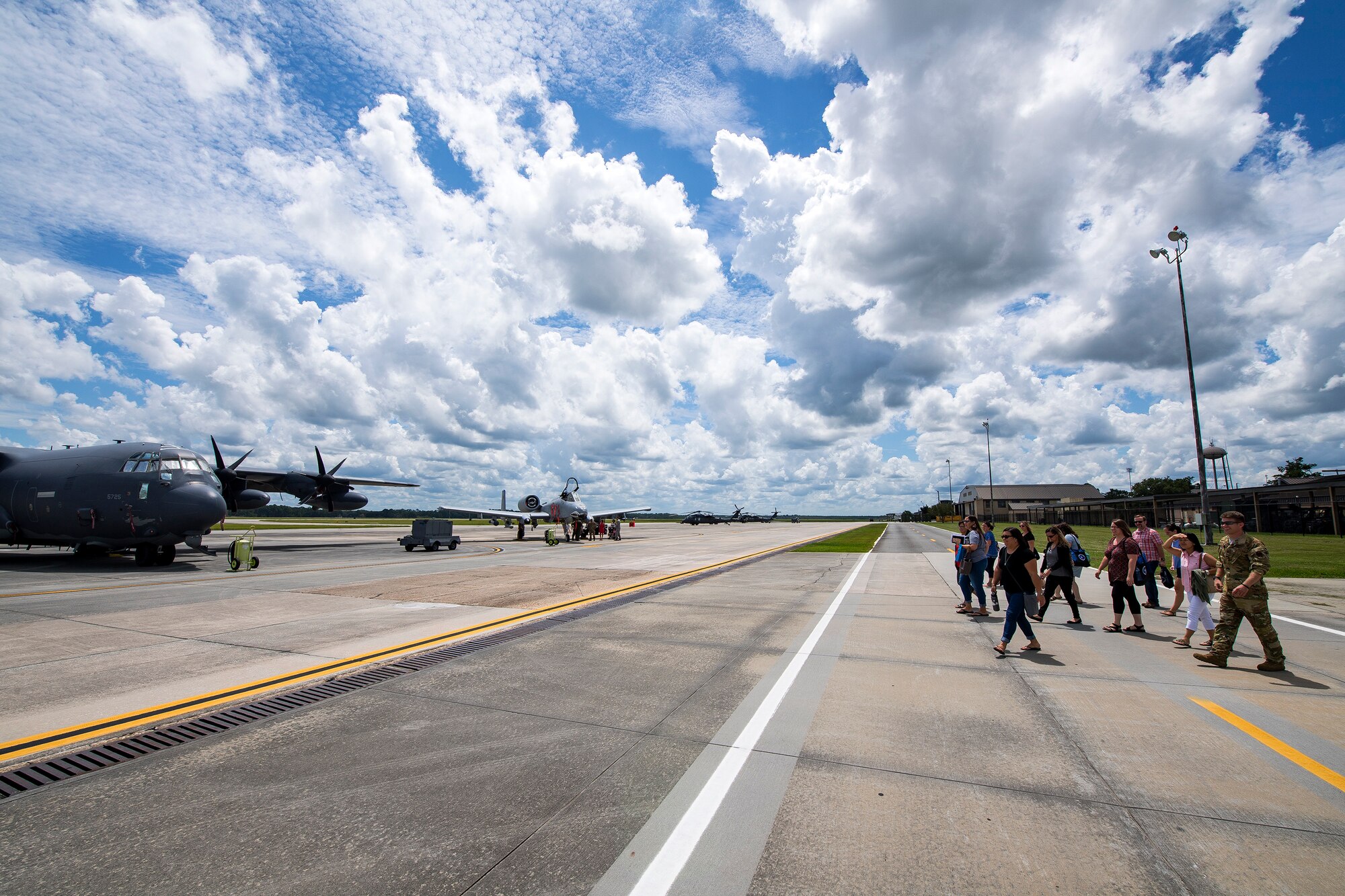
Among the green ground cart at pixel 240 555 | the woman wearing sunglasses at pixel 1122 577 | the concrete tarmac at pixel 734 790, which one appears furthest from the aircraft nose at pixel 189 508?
the woman wearing sunglasses at pixel 1122 577

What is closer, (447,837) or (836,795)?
(447,837)

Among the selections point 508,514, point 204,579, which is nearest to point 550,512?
point 508,514

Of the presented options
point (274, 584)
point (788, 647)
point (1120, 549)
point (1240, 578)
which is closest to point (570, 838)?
point (788, 647)

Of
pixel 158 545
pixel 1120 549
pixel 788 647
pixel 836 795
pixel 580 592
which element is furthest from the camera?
pixel 158 545

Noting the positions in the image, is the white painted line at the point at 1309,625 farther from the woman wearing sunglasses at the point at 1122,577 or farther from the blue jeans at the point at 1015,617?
A: the blue jeans at the point at 1015,617

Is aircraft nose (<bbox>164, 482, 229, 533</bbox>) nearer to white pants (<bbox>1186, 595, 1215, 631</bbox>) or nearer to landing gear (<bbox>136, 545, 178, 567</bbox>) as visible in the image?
landing gear (<bbox>136, 545, 178, 567</bbox>)

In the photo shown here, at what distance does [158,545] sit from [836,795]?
2296cm

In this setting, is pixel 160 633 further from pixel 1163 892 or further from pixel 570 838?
pixel 1163 892

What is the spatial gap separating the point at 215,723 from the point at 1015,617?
29.7 feet

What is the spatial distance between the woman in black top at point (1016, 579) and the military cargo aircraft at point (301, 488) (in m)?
32.7

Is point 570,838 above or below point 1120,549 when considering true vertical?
below

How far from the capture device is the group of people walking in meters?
7.32

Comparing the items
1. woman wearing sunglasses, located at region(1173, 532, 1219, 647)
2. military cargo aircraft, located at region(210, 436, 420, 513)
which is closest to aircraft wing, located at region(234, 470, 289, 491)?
military cargo aircraft, located at region(210, 436, 420, 513)

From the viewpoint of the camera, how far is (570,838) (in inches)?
136
